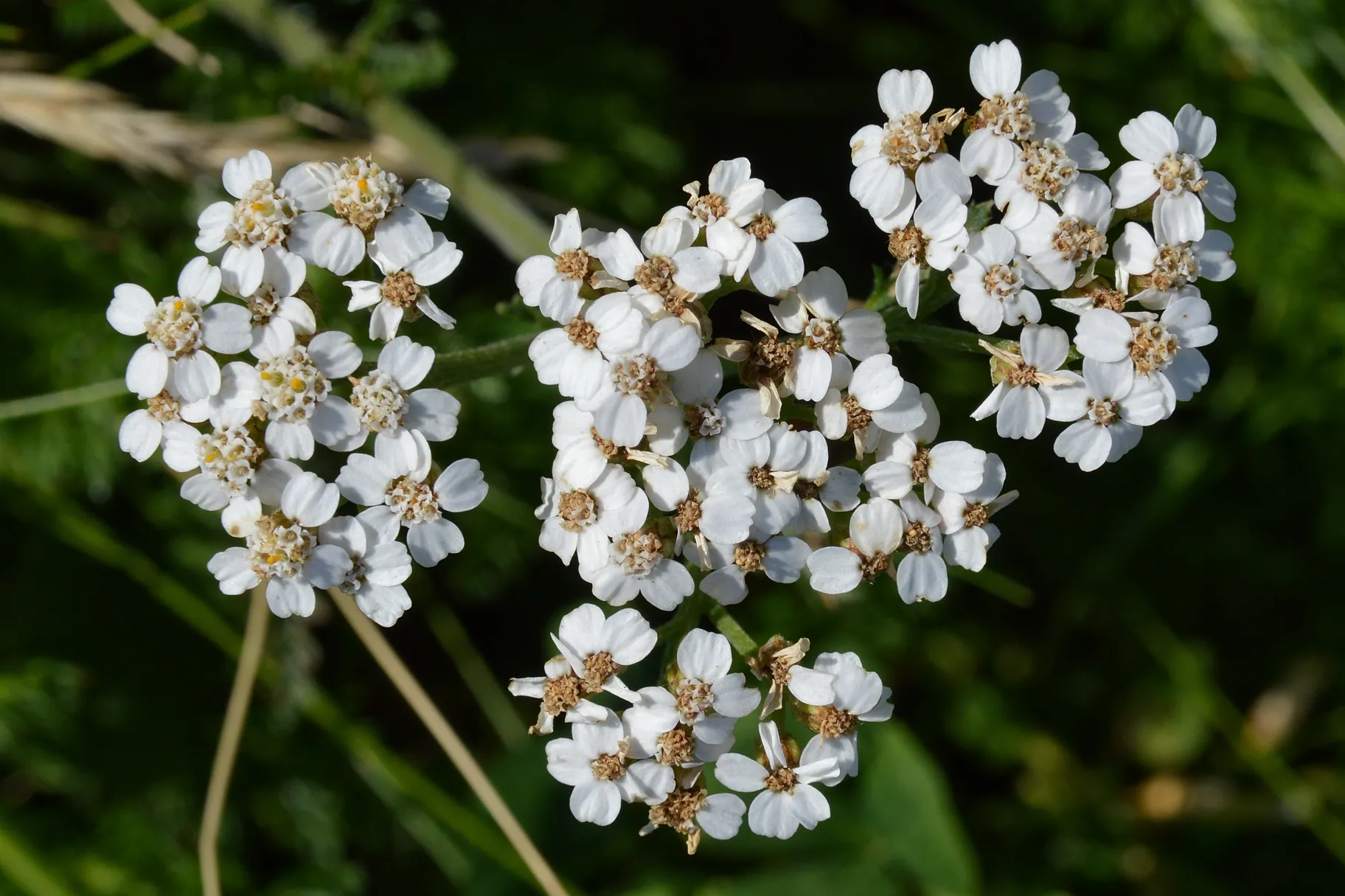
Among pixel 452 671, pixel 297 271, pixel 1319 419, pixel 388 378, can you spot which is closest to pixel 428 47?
pixel 297 271

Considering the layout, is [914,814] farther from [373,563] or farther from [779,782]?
[373,563]

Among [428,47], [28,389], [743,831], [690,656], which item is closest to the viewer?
[690,656]

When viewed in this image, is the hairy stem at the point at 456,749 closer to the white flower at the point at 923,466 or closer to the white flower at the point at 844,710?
the white flower at the point at 844,710

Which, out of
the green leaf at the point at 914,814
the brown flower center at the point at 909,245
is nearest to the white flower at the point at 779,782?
the brown flower center at the point at 909,245

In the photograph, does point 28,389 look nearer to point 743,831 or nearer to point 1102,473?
point 743,831

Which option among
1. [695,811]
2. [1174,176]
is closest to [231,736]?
[695,811]

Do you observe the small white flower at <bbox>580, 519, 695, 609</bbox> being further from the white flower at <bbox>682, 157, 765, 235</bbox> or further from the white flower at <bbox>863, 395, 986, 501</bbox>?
the white flower at <bbox>682, 157, 765, 235</bbox>

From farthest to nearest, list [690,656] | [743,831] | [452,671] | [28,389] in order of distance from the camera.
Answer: [452,671]
[743,831]
[28,389]
[690,656]

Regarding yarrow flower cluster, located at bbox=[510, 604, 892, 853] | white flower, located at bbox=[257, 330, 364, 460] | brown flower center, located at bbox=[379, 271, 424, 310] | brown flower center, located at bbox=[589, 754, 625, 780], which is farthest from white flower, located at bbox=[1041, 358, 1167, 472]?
white flower, located at bbox=[257, 330, 364, 460]
